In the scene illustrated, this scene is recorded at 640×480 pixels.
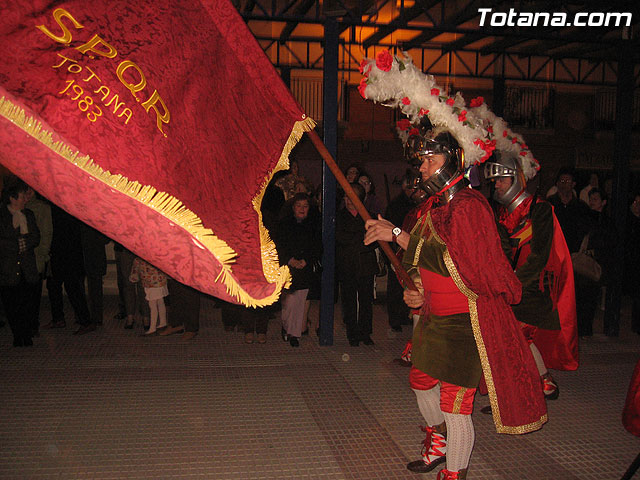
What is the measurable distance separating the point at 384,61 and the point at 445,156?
63cm

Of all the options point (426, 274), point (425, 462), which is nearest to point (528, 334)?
point (425, 462)

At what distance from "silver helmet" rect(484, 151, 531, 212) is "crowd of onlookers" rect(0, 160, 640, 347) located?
144cm

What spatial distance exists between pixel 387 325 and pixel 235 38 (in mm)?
6040

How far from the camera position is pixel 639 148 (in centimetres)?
2031

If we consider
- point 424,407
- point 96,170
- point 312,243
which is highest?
point 96,170

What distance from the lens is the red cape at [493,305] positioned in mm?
2922

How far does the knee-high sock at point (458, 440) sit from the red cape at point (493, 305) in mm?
187

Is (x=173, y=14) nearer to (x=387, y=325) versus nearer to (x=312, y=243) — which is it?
(x=312, y=243)

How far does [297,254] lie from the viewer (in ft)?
20.9

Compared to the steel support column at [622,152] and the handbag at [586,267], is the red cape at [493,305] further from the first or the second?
the steel support column at [622,152]

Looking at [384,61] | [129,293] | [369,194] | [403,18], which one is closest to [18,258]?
[129,293]

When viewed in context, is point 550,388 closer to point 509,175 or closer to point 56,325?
point 509,175

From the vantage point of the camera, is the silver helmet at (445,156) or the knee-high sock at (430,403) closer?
the silver helmet at (445,156)

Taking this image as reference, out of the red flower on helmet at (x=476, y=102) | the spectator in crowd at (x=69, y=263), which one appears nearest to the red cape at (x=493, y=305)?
the red flower on helmet at (x=476, y=102)
